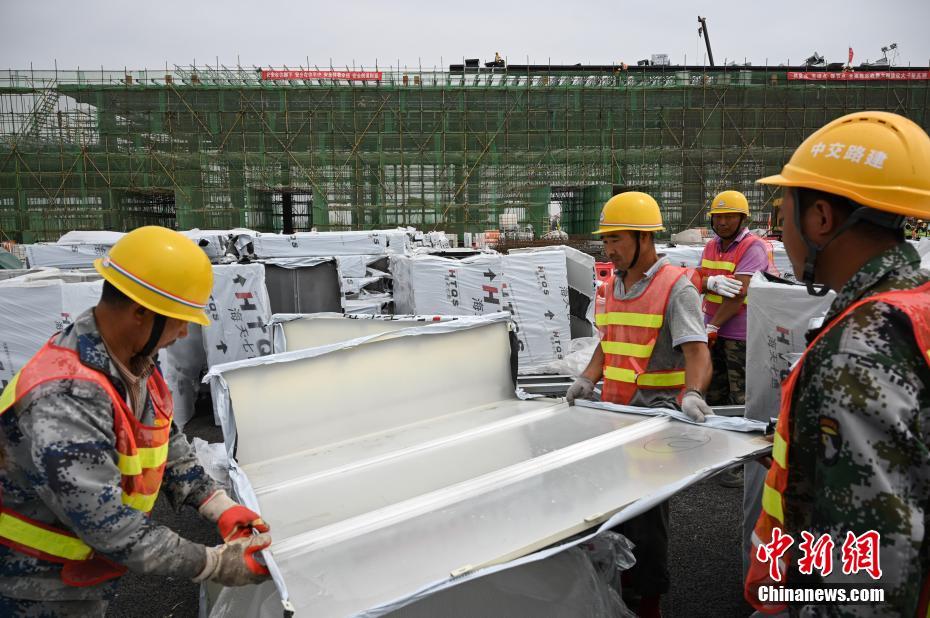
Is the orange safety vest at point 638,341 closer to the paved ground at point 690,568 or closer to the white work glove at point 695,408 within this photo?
the white work glove at point 695,408

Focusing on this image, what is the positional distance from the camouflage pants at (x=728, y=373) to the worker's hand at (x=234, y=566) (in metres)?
3.58

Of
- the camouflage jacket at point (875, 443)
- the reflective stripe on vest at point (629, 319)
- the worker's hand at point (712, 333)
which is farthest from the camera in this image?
the worker's hand at point (712, 333)

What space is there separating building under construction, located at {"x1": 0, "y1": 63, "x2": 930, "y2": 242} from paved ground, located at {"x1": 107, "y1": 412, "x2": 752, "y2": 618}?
19528 millimetres

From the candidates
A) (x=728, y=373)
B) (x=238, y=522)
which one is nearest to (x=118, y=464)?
(x=238, y=522)

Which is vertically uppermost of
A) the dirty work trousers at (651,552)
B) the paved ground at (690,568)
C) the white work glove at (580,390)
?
the white work glove at (580,390)

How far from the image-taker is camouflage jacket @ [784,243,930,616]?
0.99 metres

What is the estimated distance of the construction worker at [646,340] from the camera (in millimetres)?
2486

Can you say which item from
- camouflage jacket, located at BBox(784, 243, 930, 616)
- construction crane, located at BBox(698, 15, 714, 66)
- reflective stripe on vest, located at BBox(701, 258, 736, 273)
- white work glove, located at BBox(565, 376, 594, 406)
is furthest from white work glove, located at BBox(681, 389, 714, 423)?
construction crane, located at BBox(698, 15, 714, 66)

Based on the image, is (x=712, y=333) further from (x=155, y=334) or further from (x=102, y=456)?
(x=102, y=456)

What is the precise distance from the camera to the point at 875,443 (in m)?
1.01

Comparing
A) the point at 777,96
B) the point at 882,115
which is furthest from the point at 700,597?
the point at 777,96

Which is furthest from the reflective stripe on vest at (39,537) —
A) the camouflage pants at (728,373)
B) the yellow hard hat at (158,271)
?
the camouflage pants at (728,373)

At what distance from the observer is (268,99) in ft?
71.8

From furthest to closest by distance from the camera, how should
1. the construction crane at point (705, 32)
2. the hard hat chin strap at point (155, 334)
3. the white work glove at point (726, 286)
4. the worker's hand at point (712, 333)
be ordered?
the construction crane at point (705, 32)
the worker's hand at point (712, 333)
the white work glove at point (726, 286)
the hard hat chin strap at point (155, 334)
